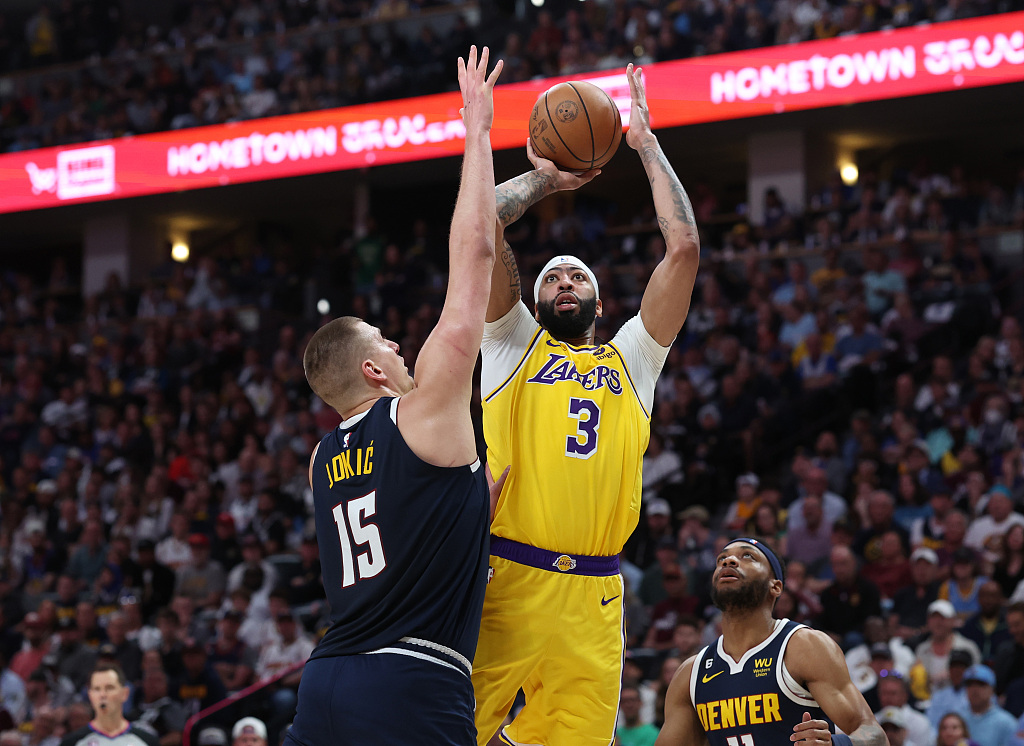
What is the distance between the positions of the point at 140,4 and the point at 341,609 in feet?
73.4

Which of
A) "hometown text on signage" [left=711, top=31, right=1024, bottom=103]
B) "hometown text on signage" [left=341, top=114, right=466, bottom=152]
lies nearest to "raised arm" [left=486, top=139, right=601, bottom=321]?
"hometown text on signage" [left=711, top=31, right=1024, bottom=103]

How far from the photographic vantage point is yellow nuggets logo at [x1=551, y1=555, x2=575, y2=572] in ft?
13.8

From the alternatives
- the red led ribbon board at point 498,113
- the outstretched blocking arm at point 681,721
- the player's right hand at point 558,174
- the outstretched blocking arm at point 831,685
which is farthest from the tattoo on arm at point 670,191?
the red led ribbon board at point 498,113

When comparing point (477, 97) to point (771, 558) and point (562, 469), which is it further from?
point (771, 558)

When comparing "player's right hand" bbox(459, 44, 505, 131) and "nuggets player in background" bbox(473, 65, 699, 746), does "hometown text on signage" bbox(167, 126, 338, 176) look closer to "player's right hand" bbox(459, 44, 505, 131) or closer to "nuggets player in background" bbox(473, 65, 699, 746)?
"nuggets player in background" bbox(473, 65, 699, 746)

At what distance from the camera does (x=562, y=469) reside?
425cm

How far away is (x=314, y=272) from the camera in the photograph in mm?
19125

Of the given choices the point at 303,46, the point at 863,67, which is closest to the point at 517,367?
the point at 863,67

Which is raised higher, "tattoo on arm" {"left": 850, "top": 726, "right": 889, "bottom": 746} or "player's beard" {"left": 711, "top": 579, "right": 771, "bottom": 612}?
"player's beard" {"left": 711, "top": 579, "right": 771, "bottom": 612}

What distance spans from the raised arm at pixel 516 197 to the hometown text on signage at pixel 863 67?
36.7 ft

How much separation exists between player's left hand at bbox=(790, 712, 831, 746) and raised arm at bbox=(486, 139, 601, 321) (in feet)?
6.02

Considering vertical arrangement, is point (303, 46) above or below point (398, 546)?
above

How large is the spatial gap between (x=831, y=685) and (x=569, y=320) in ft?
5.67

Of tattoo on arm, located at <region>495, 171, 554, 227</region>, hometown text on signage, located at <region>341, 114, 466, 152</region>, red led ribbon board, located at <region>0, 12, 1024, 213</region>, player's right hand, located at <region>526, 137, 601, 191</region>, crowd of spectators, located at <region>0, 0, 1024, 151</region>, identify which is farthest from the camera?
hometown text on signage, located at <region>341, 114, 466, 152</region>
